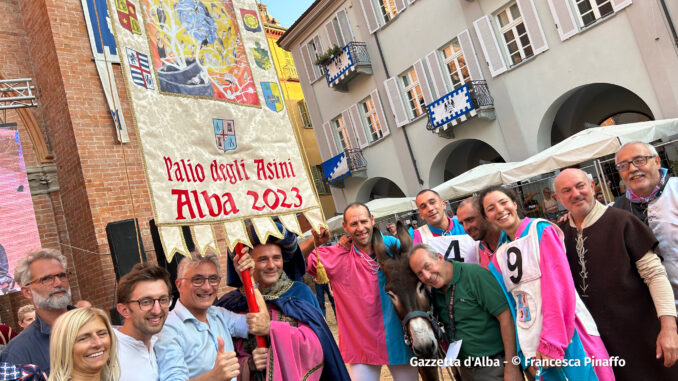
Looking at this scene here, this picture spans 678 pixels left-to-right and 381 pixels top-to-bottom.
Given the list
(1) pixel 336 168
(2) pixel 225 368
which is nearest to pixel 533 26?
(1) pixel 336 168

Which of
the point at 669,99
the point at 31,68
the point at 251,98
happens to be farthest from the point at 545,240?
the point at 669,99

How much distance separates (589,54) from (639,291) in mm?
10567

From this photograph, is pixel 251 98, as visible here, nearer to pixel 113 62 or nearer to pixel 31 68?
pixel 113 62

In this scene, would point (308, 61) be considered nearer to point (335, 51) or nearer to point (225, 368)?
point (335, 51)

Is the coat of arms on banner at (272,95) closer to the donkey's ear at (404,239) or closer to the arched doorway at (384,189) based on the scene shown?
the donkey's ear at (404,239)

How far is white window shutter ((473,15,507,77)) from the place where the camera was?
13305 millimetres

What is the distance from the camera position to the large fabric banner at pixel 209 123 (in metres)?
2.45

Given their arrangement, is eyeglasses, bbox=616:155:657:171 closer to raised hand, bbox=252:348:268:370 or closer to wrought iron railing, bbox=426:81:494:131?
raised hand, bbox=252:348:268:370

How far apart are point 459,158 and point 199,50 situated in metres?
15.2

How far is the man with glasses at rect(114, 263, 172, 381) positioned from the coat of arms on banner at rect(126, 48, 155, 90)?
95 cm

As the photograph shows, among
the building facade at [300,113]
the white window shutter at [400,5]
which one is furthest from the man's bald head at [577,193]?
the building facade at [300,113]

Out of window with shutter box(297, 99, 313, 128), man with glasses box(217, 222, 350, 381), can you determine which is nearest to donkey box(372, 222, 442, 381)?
man with glasses box(217, 222, 350, 381)

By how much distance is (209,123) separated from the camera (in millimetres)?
2711

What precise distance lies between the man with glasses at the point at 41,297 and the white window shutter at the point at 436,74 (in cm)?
1306
